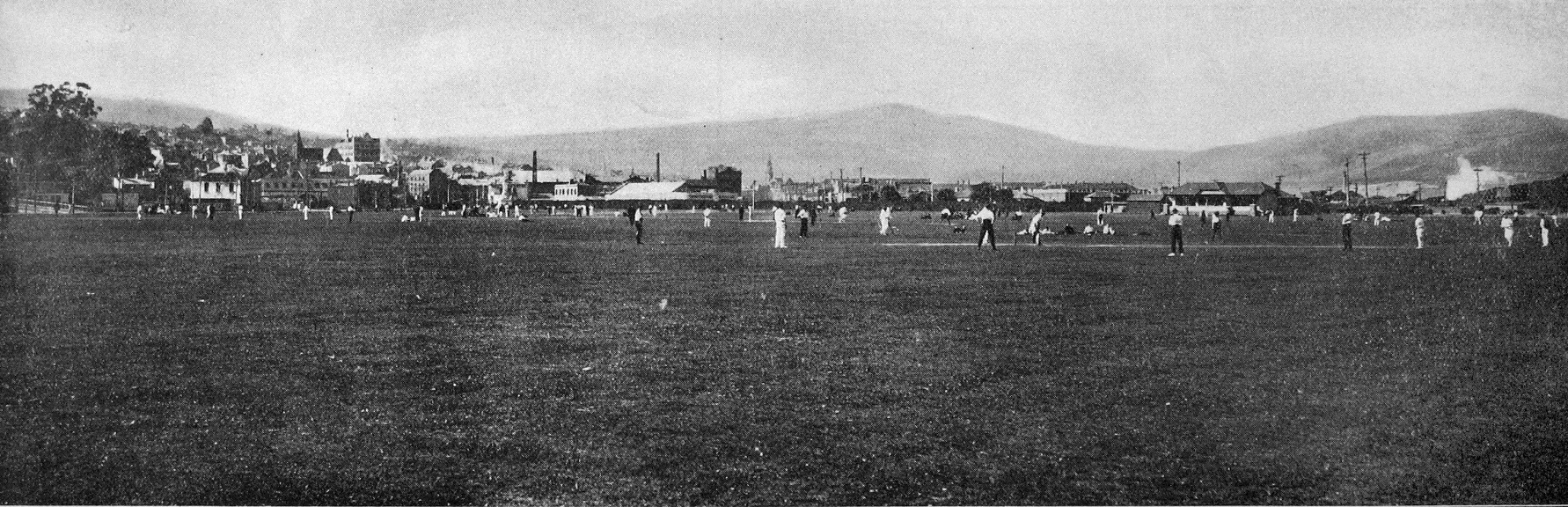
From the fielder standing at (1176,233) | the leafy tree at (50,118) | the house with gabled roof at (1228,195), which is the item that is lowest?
the fielder standing at (1176,233)

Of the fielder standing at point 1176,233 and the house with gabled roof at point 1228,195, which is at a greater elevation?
the house with gabled roof at point 1228,195

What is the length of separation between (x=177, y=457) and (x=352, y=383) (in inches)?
80.9

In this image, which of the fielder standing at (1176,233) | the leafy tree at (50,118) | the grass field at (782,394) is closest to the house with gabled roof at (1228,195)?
the fielder standing at (1176,233)

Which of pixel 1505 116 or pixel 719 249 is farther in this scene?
pixel 719 249

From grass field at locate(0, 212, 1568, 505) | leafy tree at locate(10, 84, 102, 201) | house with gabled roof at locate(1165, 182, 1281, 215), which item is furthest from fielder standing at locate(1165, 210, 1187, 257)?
house with gabled roof at locate(1165, 182, 1281, 215)

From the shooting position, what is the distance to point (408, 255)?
25.2 metres

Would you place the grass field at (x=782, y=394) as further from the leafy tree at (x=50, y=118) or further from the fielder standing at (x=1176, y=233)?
the fielder standing at (x=1176, y=233)

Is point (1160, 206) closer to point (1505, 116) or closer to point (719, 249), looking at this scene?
point (719, 249)

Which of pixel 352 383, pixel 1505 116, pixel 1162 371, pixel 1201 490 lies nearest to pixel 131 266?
pixel 352 383

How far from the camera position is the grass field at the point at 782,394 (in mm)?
5039

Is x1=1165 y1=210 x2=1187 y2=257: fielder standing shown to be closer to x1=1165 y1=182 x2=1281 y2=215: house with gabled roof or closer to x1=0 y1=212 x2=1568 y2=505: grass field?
x1=0 y1=212 x2=1568 y2=505: grass field

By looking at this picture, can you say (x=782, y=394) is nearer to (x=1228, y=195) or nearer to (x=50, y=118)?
(x=50, y=118)

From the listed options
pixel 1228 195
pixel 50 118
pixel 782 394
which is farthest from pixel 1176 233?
pixel 1228 195

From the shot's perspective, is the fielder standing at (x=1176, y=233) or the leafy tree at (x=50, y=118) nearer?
the leafy tree at (x=50, y=118)
